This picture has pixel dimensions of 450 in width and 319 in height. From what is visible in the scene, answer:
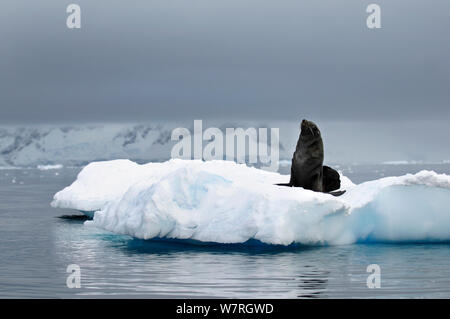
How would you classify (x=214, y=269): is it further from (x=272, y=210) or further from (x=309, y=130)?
(x=309, y=130)

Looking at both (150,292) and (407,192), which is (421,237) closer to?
(407,192)

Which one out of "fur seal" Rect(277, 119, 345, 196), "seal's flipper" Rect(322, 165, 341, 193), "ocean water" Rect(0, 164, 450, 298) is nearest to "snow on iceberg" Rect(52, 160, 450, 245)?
A: "ocean water" Rect(0, 164, 450, 298)

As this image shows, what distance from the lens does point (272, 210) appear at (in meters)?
17.1

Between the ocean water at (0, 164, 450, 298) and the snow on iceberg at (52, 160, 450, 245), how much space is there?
398 mm

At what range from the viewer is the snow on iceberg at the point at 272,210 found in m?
17.0

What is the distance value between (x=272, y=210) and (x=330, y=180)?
4.28 metres

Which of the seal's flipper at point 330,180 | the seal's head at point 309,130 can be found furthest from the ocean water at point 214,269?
the seal's head at point 309,130

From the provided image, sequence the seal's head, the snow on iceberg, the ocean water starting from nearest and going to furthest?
1. the ocean water
2. the snow on iceberg
3. the seal's head

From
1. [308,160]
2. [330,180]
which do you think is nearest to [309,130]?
[308,160]

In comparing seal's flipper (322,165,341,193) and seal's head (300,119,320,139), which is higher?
seal's head (300,119,320,139)

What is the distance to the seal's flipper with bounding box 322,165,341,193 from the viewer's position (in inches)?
817

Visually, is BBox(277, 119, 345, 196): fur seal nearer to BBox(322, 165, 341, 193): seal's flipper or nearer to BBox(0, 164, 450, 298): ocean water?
BBox(322, 165, 341, 193): seal's flipper

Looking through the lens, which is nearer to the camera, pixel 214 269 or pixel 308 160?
pixel 214 269
